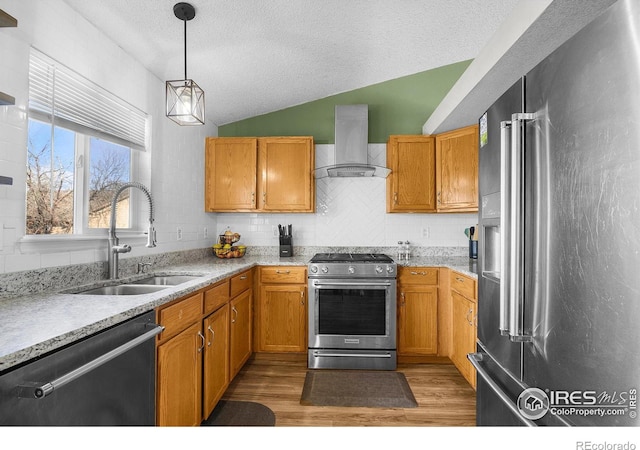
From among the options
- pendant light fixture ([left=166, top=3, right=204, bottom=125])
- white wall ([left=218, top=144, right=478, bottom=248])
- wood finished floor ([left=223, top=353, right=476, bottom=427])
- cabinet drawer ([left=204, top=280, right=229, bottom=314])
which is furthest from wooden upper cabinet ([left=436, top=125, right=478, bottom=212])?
pendant light fixture ([left=166, top=3, right=204, bottom=125])

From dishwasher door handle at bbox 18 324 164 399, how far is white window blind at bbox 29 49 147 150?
4.10ft

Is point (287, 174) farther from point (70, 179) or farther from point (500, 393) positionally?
point (500, 393)

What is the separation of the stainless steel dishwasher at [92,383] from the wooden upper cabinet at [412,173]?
262 cm

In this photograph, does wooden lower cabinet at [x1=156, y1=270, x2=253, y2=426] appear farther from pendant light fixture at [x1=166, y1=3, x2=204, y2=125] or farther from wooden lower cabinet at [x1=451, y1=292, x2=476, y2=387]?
wooden lower cabinet at [x1=451, y1=292, x2=476, y2=387]

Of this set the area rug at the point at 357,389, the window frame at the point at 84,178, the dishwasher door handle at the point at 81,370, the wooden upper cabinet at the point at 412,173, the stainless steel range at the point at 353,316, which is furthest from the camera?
the wooden upper cabinet at the point at 412,173

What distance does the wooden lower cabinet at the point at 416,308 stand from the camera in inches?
122

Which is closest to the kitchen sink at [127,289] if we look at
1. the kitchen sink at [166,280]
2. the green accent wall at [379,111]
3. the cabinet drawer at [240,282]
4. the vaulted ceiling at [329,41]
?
the kitchen sink at [166,280]

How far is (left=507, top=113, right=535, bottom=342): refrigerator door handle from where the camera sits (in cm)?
113

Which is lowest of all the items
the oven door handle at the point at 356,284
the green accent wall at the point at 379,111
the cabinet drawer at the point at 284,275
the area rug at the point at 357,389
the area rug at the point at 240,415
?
the area rug at the point at 357,389

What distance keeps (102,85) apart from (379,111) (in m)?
2.59

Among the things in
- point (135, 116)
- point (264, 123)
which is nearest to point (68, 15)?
point (135, 116)

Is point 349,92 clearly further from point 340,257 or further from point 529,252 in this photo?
point 529,252

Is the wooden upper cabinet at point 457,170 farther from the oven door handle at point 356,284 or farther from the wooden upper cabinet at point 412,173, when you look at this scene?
the oven door handle at point 356,284

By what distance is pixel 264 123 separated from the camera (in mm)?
3832
